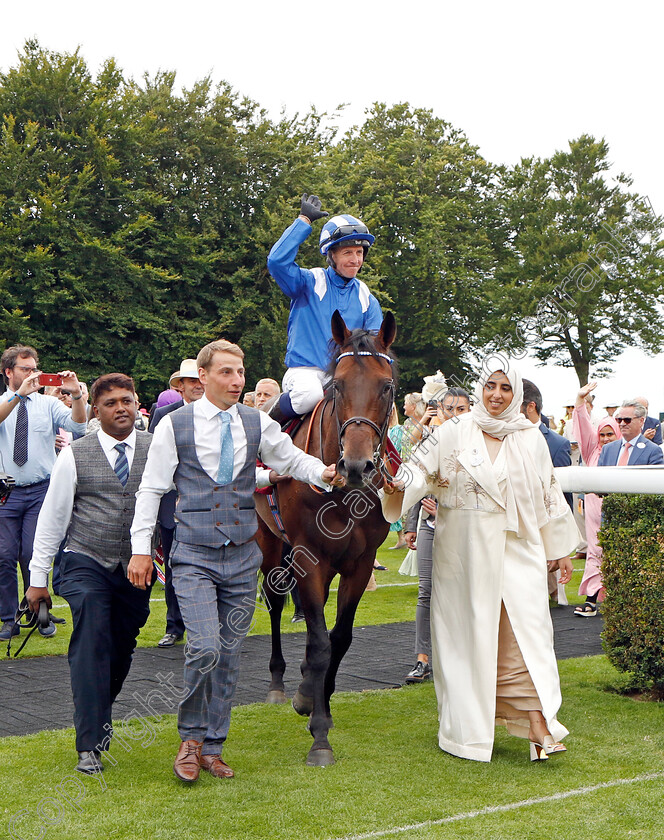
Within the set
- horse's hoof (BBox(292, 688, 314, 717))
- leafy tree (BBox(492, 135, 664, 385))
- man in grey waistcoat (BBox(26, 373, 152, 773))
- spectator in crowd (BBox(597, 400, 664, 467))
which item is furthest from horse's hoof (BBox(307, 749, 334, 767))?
leafy tree (BBox(492, 135, 664, 385))

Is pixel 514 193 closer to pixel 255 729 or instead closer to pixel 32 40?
pixel 32 40

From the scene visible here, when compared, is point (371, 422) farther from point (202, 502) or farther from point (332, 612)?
point (332, 612)

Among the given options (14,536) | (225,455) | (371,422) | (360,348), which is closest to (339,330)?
(360,348)

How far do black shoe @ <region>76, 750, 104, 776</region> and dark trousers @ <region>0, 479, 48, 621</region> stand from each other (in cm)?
343

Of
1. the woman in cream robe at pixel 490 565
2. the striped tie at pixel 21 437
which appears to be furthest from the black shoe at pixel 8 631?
the woman in cream robe at pixel 490 565

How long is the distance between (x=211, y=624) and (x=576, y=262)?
26650 millimetres

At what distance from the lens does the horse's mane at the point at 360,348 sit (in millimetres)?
4826

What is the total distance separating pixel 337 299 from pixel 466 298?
1205 inches

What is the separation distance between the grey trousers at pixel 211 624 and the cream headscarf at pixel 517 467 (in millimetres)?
1431

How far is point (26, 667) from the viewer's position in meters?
6.93

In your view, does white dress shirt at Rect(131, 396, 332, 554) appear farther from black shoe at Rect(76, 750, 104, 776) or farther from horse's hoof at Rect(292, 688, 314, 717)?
horse's hoof at Rect(292, 688, 314, 717)

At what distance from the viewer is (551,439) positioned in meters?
9.35

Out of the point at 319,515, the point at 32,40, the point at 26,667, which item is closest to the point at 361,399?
the point at 319,515

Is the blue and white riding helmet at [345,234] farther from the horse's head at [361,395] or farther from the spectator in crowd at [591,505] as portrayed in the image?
the spectator in crowd at [591,505]
